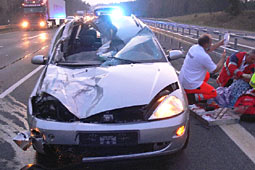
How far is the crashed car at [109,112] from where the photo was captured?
283cm

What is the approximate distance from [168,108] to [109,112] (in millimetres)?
630

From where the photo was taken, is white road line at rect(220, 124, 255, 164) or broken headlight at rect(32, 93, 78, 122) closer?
broken headlight at rect(32, 93, 78, 122)

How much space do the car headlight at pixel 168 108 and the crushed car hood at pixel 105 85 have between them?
0.44ft

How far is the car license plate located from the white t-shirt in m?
2.63

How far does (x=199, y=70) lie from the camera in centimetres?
514

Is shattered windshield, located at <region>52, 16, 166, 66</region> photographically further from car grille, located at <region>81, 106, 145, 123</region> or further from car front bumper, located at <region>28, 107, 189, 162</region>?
car front bumper, located at <region>28, 107, 189, 162</region>

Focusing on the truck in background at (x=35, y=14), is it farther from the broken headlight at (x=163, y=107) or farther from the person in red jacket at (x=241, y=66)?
the broken headlight at (x=163, y=107)

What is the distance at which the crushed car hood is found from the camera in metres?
3.04

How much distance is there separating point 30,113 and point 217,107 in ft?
10.9

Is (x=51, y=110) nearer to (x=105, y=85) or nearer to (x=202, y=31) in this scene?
(x=105, y=85)

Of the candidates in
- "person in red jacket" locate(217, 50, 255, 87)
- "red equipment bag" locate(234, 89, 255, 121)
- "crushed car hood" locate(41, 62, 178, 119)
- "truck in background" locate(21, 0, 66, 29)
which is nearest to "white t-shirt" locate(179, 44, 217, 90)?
"person in red jacket" locate(217, 50, 255, 87)

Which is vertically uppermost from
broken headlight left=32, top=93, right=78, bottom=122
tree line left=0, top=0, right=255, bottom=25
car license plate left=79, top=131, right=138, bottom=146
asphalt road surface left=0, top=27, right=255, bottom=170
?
tree line left=0, top=0, right=255, bottom=25

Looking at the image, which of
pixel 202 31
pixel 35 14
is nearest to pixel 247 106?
pixel 202 31

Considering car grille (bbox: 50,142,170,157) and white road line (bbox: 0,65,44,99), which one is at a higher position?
car grille (bbox: 50,142,170,157)
